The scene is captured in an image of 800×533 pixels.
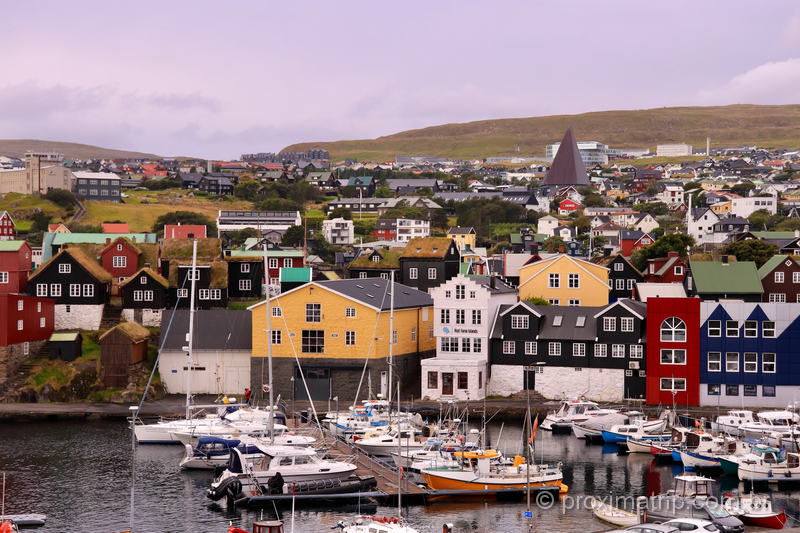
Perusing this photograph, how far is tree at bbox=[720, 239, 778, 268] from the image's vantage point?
9812 centimetres

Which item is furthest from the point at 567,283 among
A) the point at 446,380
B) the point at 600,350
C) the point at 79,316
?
the point at 79,316

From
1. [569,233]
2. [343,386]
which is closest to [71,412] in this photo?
[343,386]

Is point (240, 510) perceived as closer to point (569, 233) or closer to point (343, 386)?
point (343, 386)

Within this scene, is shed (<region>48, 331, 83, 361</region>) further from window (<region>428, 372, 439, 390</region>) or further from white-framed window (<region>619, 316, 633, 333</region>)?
white-framed window (<region>619, 316, 633, 333</region>)

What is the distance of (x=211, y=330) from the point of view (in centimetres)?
7275

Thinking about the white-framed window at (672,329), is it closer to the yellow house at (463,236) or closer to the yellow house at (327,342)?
the yellow house at (327,342)

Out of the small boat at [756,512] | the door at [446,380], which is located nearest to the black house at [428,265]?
the door at [446,380]

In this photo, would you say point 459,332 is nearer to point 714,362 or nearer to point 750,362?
point 714,362

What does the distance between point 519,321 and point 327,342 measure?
1138cm

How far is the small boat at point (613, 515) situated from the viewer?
1657 inches

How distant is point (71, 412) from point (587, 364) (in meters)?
29.5

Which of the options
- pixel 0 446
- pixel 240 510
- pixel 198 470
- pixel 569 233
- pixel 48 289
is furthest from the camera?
pixel 569 233

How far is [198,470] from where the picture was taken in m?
53.5

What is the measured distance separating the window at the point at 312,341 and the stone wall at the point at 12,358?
17.5 metres
